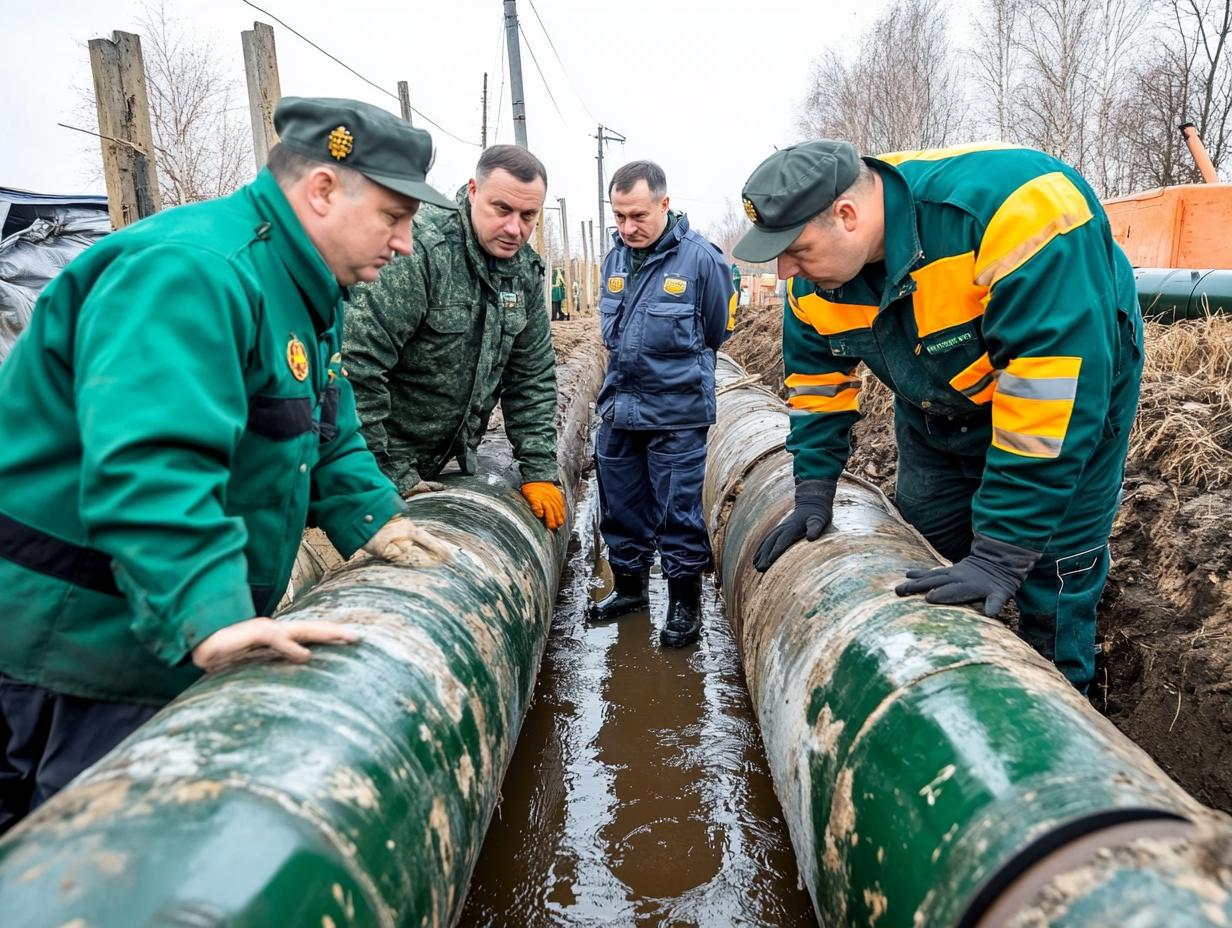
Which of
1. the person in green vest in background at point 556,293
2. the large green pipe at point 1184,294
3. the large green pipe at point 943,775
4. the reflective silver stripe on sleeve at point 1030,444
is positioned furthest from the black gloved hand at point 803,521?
the person in green vest in background at point 556,293

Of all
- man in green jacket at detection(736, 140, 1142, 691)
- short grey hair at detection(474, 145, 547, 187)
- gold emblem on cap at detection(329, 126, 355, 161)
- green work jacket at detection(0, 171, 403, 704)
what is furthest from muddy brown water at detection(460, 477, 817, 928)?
short grey hair at detection(474, 145, 547, 187)

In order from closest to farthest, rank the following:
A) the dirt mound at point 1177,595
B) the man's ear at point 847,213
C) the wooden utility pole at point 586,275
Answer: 1. the man's ear at point 847,213
2. the dirt mound at point 1177,595
3. the wooden utility pole at point 586,275

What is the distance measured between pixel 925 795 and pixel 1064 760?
254mm

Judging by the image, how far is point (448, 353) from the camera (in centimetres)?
329

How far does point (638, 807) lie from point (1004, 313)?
2.05m

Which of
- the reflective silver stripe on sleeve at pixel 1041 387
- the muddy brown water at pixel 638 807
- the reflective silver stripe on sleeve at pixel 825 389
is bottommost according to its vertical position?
the muddy brown water at pixel 638 807

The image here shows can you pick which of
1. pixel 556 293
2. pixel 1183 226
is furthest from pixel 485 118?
pixel 1183 226

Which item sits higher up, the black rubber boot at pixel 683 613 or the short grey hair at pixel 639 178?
the short grey hair at pixel 639 178

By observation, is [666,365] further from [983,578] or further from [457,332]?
[983,578]

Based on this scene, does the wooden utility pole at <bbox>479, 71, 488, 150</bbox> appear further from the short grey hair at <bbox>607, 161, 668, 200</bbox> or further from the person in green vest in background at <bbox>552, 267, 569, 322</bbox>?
the short grey hair at <bbox>607, 161, 668, 200</bbox>

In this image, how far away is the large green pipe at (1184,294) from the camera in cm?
612

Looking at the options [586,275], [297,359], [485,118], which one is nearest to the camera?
[297,359]

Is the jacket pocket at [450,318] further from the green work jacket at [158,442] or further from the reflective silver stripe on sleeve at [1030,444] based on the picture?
the reflective silver stripe on sleeve at [1030,444]

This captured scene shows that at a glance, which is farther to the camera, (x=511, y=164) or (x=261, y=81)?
(x=261, y=81)
